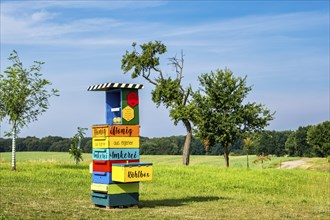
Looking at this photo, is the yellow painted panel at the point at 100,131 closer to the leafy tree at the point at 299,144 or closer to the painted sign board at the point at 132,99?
the painted sign board at the point at 132,99

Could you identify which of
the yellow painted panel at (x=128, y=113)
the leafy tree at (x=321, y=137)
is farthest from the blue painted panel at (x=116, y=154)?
the leafy tree at (x=321, y=137)

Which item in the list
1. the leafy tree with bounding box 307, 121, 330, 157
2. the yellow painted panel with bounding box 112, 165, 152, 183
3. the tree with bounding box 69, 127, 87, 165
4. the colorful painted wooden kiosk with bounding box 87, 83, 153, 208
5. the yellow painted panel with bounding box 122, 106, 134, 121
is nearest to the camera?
the yellow painted panel with bounding box 112, 165, 152, 183

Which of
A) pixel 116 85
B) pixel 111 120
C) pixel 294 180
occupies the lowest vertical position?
pixel 294 180

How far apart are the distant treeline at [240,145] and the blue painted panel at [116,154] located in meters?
54.9

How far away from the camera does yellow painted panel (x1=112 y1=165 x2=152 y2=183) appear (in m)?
15.3

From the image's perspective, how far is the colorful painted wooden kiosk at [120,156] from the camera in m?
15.6

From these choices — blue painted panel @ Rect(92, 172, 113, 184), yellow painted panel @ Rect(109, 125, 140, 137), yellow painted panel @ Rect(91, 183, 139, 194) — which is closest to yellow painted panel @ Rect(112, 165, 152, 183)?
blue painted panel @ Rect(92, 172, 113, 184)

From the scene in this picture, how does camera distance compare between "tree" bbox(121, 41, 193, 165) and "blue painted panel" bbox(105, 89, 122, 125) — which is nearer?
"blue painted panel" bbox(105, 89, 122, 125)

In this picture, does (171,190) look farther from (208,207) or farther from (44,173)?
(44,173)

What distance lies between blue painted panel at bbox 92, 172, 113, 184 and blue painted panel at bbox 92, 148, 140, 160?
533 mm

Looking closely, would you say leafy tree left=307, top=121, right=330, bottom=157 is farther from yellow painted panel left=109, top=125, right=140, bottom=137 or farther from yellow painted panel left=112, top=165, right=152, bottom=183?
yellow painted panel left=112, top=165, right=152, bottom=183

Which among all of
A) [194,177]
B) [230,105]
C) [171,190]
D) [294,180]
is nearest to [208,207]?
[171,190]

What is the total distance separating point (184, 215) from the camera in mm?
14219

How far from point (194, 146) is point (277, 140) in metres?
22.4
